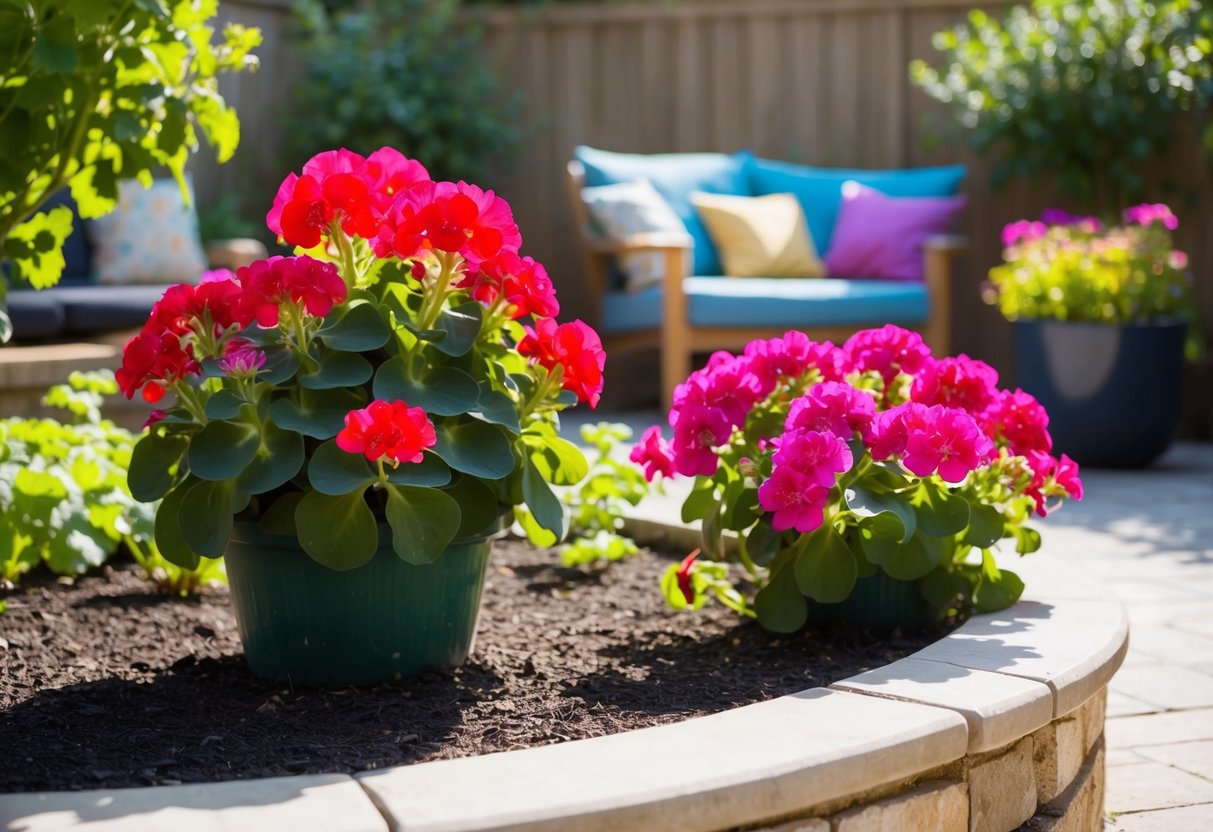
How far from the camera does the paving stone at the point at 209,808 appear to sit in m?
1.14

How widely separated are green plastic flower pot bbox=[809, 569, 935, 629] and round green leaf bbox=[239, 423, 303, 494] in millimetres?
772

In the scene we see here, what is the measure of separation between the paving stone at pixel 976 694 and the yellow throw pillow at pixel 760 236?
165 inches

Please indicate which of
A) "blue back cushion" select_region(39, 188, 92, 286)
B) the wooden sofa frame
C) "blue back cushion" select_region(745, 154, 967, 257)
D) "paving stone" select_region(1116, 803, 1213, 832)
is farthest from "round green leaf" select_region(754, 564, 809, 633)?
"blue back cushion" select_region(745, 154, 967, 257)

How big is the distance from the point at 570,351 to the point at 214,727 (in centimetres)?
59

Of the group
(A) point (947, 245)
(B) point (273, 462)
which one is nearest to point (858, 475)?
(B) point (273, 462)

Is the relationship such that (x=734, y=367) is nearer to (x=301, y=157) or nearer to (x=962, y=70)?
(x=962, y=70)

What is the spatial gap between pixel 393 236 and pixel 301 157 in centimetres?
514

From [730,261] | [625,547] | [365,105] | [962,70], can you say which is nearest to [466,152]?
[365,105]

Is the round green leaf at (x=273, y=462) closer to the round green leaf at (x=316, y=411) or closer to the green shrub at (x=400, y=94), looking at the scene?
the round green leaf at (x=316, y=411)

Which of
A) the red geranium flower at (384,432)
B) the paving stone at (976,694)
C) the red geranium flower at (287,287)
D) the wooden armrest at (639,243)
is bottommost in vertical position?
the paving stone at (976,694)

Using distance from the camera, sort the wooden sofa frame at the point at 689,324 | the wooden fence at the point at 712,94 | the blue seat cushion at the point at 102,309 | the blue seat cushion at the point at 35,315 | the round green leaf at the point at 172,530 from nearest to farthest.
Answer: the round green leaf at the point at 172,530
the blue seat cushion at the point at 35,315
the blue seat cushion at the point at 102,309
the wooden sofa frame at the point at 689,324
the wooden fence at the point at 712,94

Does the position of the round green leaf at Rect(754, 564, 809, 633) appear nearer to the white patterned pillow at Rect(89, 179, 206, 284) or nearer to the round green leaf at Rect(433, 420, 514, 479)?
the round green leaf at Rect(433, 420, 514, 479)

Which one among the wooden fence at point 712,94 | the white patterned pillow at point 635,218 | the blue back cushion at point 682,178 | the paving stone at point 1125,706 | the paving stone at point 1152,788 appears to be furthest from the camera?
the wooden fence at point 712,94

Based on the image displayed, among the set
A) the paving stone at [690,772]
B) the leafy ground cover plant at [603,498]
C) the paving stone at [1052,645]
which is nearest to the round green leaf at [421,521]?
the paving stone at [690,772]
